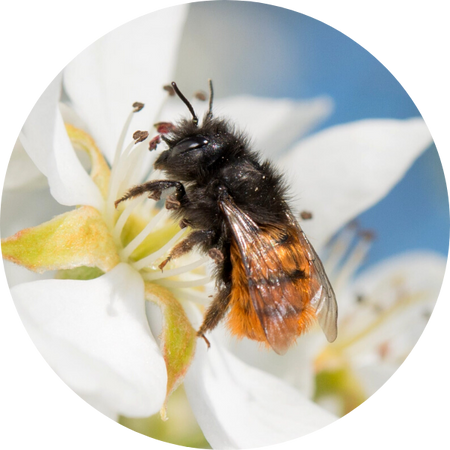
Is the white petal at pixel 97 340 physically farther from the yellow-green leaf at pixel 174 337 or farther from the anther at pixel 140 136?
the anther at pixel 140 136

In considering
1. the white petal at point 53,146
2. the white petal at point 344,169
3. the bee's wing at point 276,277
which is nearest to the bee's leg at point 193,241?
the bee's wing at point 276,277

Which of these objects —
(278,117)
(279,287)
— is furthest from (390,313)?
(279,287)

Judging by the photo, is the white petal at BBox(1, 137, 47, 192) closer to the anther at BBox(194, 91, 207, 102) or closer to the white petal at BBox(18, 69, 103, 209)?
the white petal at BBox(18, 69, 103, 209)

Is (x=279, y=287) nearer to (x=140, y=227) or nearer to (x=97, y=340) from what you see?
(x=97, y=340)

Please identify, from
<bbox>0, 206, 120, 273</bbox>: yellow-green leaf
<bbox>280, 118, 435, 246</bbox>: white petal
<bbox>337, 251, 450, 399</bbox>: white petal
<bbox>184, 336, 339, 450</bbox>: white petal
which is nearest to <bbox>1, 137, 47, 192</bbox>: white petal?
<bbox>0, 206, 120, 273</bbox>: yellow-green leaf

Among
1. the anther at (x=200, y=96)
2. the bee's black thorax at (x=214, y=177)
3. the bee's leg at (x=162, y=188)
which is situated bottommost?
the bee's leg at (x=162, y=188)

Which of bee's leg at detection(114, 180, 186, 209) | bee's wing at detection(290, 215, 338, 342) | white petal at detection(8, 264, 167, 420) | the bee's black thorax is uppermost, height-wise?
the bee's black thorax

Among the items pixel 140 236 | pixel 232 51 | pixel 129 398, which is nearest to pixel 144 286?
pixel 140 236
